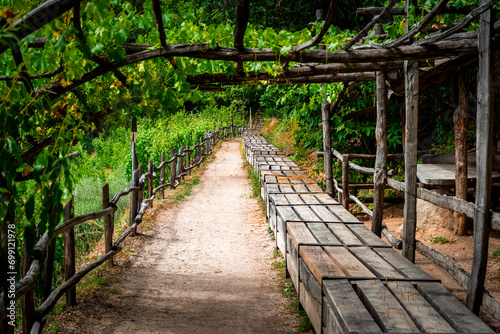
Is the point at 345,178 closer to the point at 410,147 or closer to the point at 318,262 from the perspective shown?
the point at 410,147

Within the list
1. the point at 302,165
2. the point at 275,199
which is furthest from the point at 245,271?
the point at 302,165

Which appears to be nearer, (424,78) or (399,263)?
(399,263)

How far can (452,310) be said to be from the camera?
2.36 m

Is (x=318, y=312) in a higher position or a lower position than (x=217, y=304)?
→ higher

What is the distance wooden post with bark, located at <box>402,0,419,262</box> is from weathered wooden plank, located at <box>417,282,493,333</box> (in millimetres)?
2043

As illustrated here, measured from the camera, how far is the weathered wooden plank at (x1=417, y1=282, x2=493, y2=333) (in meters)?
2.15

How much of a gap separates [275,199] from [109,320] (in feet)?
8.74

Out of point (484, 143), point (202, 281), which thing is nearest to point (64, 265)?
point (202, 281)

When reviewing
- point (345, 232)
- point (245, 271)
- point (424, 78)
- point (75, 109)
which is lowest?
point (245, 271)

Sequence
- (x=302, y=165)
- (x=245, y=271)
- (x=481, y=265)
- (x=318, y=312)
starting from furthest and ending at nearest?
(x=302, y=165) < (x=245, y=271) < (x=481, y=265) < (x=318, y=312)

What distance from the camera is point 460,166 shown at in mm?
5754

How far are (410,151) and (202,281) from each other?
2.97m

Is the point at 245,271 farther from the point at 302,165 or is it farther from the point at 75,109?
the point at 302,165

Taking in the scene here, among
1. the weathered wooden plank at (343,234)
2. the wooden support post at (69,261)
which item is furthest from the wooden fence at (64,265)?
the weathered wooden plank at (343,234)
